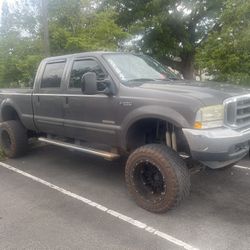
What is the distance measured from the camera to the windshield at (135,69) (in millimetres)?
5004

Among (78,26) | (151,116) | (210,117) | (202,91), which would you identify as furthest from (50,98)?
(78,26)

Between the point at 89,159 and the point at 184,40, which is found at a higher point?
the point at 184,40

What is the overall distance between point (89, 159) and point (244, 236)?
3.88m

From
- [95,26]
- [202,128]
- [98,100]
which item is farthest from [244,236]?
[95,26]

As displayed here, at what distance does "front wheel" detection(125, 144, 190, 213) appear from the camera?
4.12m

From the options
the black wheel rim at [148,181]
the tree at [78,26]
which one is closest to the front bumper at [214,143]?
the black wheel rim at [148,181]

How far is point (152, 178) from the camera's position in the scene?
15.0 ft

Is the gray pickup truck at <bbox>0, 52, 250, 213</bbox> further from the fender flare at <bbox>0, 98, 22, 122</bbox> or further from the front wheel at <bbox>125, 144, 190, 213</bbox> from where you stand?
the fender flare at <bbox>0, 98, 22, 122</bbox>

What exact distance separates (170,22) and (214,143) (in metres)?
16.1

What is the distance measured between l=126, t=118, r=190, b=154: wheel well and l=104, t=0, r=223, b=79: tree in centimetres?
1330

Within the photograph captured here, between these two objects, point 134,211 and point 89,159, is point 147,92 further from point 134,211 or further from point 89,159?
point 89,159

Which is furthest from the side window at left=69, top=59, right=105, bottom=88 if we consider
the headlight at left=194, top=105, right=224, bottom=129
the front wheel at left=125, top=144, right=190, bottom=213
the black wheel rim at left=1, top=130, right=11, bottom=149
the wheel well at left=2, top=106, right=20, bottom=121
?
the black wheel rim at left=1, top=130, right=11, bottom=149

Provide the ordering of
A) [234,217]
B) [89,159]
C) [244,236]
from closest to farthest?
[244,236] → [234,217] → [89,159]

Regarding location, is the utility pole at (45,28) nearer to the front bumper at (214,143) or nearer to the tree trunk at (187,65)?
the front bumper at (214,143)
